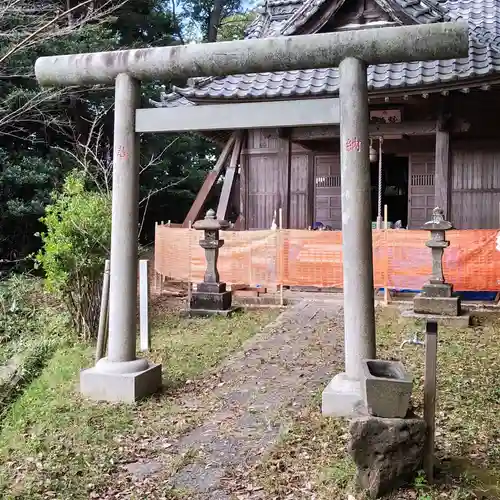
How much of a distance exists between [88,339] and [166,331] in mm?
1211

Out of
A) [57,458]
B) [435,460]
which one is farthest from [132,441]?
[435,460]

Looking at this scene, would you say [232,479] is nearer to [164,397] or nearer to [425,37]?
[164,397]

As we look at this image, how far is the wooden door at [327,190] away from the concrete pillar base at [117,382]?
26.5 ft

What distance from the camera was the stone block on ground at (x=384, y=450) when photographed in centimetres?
355

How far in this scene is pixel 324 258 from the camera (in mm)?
10828

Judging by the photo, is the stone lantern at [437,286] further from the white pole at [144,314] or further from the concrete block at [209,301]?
the white pole at [144,314]

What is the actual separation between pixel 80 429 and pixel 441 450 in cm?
301

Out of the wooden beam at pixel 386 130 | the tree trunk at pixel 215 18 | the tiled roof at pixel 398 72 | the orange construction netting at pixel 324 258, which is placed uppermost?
the tree trunk at pixel 215 18

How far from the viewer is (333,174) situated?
13188mm

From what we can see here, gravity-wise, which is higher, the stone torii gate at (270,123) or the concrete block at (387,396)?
the stone torii gate at (270,123)

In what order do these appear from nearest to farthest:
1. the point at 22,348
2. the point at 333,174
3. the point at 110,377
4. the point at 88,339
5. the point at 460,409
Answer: the point at 460,409 → the point at 110,377 → the point at 88,339 → the point at 22,348 → the point at 333,174


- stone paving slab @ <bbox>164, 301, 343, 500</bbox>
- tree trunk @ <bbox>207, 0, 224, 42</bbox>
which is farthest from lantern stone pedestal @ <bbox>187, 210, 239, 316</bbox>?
tree trunk @ <bbox>207, 0, 224, 42</bbox>

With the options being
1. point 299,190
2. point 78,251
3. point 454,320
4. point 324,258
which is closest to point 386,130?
point 299,190

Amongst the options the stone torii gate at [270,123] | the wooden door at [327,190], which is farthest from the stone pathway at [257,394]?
the wooden door at [327,190]
